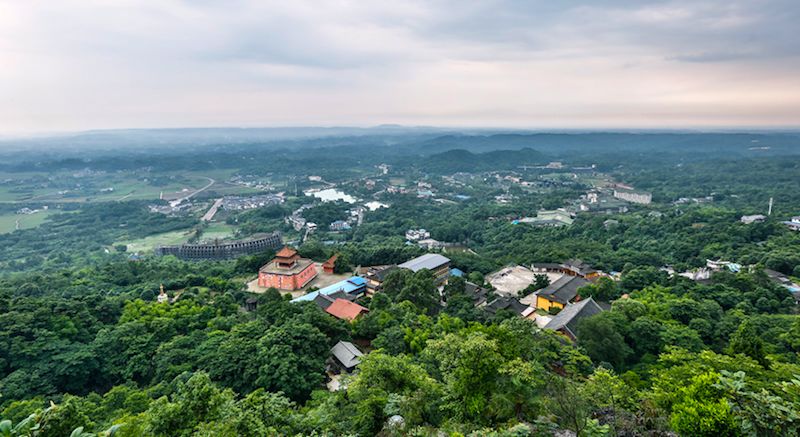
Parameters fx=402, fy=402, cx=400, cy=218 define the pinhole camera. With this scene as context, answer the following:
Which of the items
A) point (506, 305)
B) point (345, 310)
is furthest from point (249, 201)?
point (506, 305)

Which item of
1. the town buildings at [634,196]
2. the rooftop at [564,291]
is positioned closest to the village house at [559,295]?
the rooftop at [564,291]

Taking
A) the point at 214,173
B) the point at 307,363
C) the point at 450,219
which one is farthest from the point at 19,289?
the point at 214,173

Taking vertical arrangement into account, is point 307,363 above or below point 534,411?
below

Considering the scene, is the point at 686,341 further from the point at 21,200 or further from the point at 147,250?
the point at 21,200

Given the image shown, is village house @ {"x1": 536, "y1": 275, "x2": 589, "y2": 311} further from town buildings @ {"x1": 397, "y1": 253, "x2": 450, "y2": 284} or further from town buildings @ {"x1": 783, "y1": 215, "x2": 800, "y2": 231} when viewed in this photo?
town buildings @ {"x1": 783, "y1": 215, "x2": 800, "y2": 231}

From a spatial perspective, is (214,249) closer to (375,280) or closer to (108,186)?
(375,280)

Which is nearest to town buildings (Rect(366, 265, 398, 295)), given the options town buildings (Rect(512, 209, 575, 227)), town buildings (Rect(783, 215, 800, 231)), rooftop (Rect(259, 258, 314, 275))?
rooftop (Rect(259, 258, 314, 275))
